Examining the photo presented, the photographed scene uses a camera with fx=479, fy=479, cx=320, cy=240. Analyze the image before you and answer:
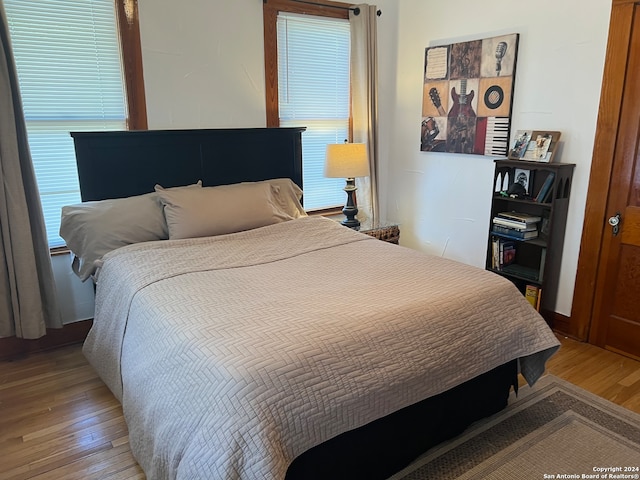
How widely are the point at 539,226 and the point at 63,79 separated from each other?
3.10 m

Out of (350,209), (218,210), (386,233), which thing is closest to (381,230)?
(386,233)

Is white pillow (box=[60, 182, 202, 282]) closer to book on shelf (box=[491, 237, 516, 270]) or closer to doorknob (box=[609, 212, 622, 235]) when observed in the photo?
book on shelf (box=[491, 237, 516, 270])

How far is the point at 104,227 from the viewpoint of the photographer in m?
2.62

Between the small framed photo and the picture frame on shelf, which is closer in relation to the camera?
the picture frame on shelf

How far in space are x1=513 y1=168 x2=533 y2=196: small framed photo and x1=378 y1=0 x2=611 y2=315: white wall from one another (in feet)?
0.72

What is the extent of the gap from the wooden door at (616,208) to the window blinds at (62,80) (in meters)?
2.89

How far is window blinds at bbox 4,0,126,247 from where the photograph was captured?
2.64 m

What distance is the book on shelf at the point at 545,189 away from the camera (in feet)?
9.74

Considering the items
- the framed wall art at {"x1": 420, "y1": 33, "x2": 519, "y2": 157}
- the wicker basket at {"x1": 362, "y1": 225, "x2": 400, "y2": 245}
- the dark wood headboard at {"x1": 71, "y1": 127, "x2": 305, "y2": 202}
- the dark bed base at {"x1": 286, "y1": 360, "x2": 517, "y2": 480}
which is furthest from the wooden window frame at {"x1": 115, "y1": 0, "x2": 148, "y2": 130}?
the dark bed base at {"x1": 286, "y1": 360, "x2": 517, "y2": 480}

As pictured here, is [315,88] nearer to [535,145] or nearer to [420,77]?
[420,77]

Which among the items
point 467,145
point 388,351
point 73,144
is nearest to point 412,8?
point 467,145

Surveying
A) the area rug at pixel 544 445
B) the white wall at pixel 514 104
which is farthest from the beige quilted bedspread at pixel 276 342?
the white wall at pixel 514 104

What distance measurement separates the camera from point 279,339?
5.21 ft

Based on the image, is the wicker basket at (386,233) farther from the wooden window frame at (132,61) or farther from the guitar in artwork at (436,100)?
the wooden window frame at (132,61)
